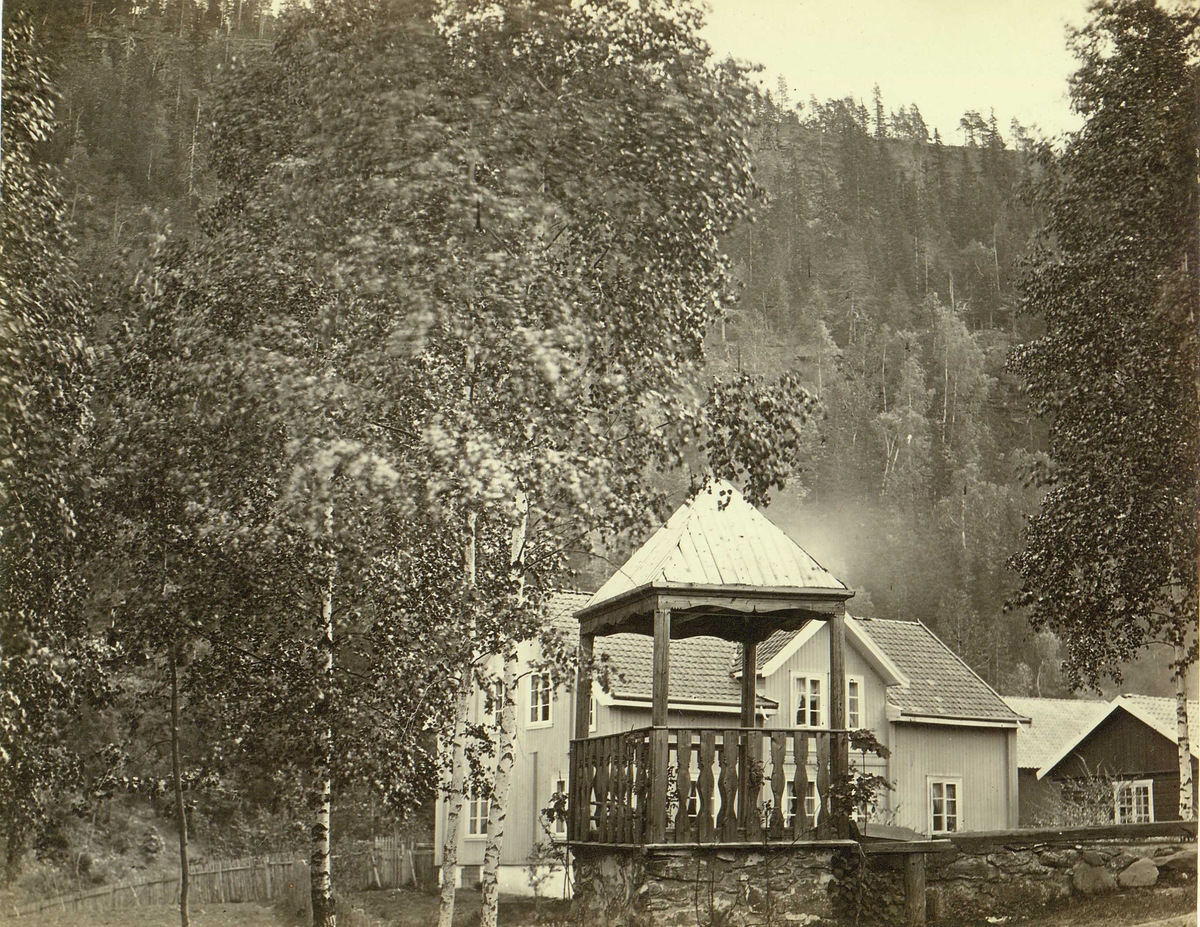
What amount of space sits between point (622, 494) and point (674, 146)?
Answer: 1.91 metres

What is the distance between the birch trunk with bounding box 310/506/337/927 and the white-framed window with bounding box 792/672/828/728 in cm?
628

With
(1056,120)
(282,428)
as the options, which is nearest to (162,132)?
(282,428)

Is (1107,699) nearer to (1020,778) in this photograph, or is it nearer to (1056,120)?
(1056,120)

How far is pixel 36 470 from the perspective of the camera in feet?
17.6

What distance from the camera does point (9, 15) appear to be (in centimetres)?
549

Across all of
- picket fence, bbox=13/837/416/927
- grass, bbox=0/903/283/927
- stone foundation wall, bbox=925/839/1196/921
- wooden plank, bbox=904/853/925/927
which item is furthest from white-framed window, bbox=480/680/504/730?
stone foundation wall, bbox=925/839/1196/921

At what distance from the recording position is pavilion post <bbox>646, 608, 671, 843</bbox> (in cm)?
632

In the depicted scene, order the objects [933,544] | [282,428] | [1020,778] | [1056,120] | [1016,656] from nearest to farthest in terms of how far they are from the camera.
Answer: [282,428], [1056,120], [933,544], [1016,656], [1020,778]

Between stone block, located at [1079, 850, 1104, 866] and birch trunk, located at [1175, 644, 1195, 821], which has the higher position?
birch trunk, located at [1175, 644, 1195, 821]

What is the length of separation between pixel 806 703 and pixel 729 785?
19.0ft

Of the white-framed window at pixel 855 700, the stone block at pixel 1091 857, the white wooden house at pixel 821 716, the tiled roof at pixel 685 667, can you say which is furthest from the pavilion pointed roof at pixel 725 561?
the white-framed window at pixel 855 700

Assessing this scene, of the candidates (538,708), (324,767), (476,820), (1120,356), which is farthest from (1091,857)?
(476,820)

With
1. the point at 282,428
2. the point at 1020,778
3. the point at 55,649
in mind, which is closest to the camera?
the point at 55,649

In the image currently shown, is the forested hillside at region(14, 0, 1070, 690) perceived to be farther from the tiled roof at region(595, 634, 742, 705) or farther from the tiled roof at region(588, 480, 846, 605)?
the tiled roof at region(595, 634, 742, 705)
